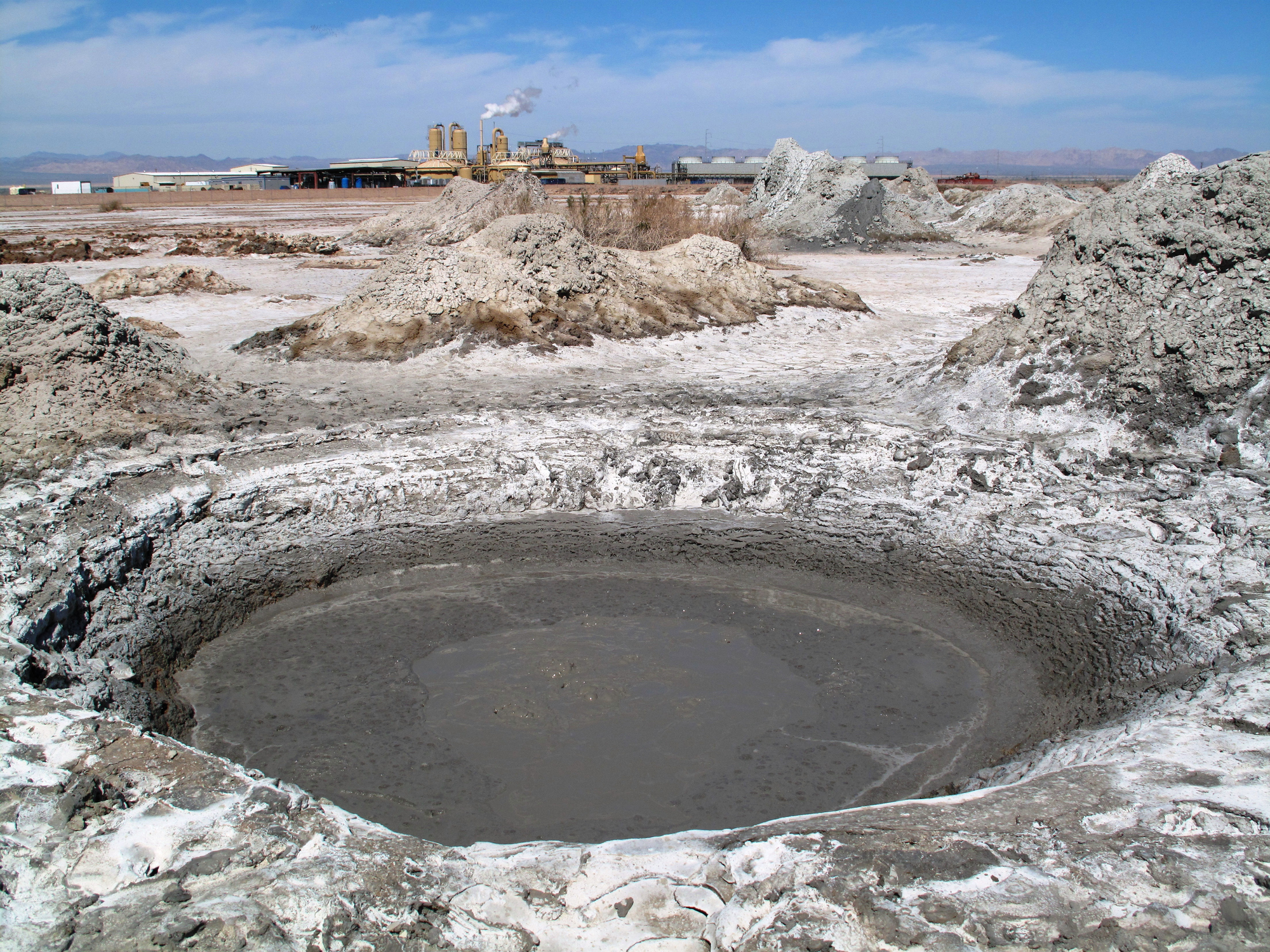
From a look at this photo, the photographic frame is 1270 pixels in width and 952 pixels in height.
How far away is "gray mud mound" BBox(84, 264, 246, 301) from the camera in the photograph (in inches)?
407

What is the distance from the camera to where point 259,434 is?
580cm

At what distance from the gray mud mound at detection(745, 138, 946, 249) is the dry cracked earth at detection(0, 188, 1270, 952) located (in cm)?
1059

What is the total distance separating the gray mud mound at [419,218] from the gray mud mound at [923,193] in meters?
13.3

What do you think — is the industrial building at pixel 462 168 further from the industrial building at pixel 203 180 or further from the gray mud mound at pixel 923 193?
the gray mud mound at pixel 923 193

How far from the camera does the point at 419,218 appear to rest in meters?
17.3

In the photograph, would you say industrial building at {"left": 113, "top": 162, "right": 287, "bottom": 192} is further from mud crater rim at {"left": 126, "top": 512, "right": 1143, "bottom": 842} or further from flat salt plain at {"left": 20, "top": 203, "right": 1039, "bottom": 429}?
mud crater rim at {"left": 126, "top": 512, "right": 1143, "bottom": 842}

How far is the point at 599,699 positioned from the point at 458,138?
50.2m

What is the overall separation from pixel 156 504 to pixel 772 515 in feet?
11.2

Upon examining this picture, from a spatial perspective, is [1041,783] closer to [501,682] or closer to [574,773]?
[574,773]

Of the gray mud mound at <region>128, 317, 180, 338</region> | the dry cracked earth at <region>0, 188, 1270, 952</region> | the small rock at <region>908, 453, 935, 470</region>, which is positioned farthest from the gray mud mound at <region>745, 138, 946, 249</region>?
the small rock at <region>908, 453, 935, 470</region>

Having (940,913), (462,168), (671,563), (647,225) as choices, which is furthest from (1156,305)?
(462,168)

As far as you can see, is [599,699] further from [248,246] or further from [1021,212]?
[1021,212]

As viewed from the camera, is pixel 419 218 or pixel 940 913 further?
pixel 419 218

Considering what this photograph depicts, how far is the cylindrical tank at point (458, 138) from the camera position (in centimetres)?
4928
